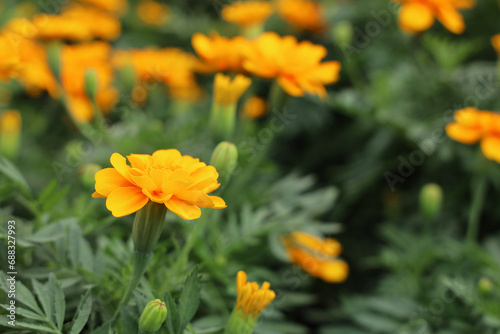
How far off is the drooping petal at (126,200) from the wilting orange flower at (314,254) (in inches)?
17.0

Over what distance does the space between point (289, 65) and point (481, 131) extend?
0.31 metres

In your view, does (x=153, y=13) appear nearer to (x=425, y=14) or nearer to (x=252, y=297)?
(x=425, y=14)

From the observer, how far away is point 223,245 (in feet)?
2.62

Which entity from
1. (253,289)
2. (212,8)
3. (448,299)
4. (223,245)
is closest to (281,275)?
(223,245)

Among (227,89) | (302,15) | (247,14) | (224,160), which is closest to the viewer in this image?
(224,160)

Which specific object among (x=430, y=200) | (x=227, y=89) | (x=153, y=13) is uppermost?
(x=153, y=13)

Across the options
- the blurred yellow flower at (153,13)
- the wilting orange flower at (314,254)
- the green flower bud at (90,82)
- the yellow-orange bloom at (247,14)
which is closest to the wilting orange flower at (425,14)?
the yellow-orange bloom at (247,14)

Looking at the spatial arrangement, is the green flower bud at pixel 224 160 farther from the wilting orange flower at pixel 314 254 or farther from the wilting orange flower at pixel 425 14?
the wilting orange flower at pixel 425 14

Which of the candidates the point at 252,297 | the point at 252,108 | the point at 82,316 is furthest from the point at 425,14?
the point at 82,316

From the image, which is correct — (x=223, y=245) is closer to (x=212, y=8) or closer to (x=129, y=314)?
(x=129, y=314)

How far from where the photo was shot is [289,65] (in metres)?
0.78

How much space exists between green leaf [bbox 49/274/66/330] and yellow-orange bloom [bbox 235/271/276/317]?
18 centimetres

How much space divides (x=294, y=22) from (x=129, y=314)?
Result: 1.04m

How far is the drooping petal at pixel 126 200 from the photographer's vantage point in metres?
0.46
